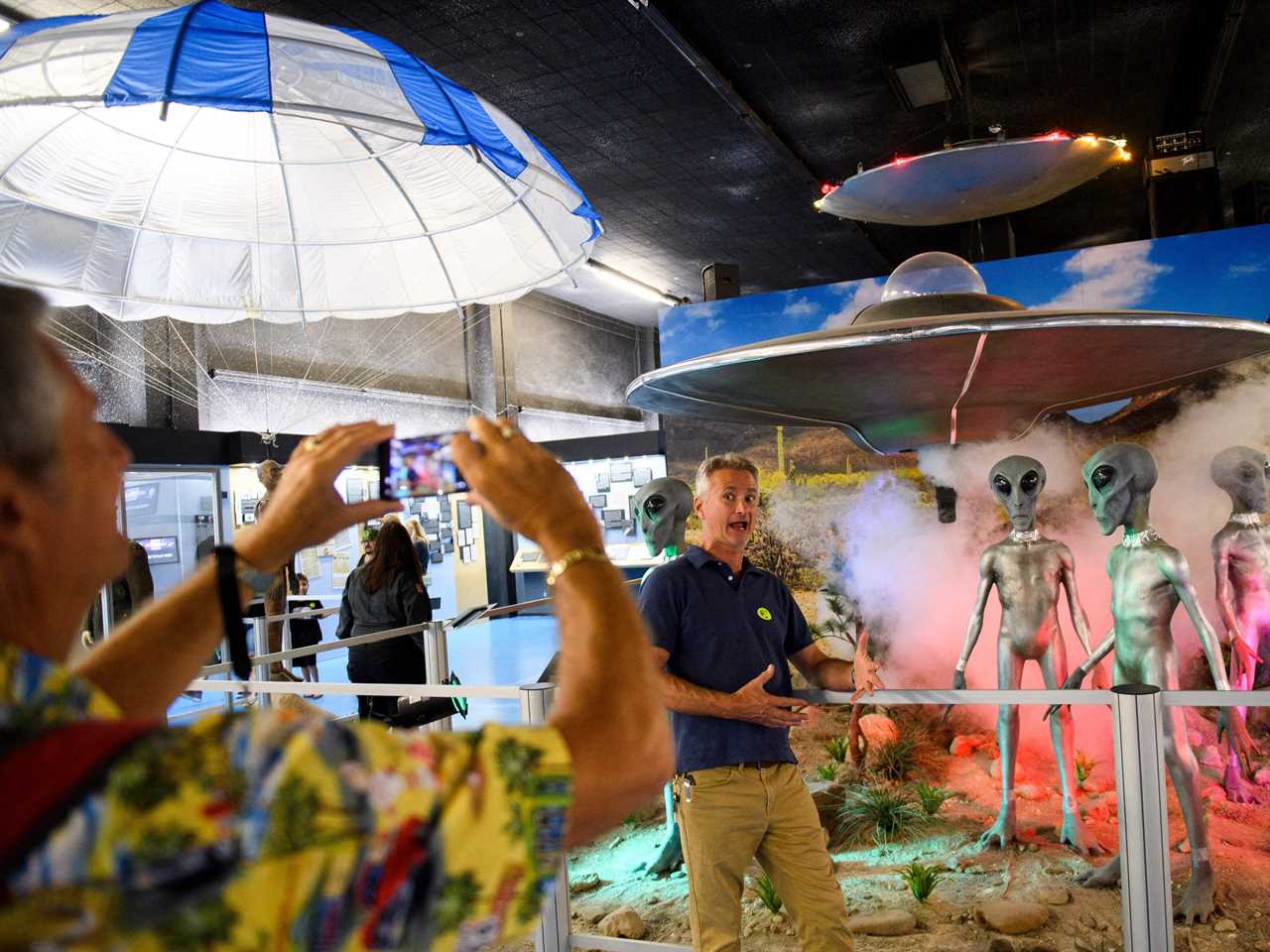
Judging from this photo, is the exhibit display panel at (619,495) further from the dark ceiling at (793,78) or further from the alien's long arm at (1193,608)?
the alien's long arm at (1193,608)

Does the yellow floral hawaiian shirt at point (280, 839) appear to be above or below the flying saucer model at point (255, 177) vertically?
below

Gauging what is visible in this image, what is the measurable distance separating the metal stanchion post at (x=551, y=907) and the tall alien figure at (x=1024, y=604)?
3027 mm

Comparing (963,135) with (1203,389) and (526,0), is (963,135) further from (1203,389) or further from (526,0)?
(526,0)

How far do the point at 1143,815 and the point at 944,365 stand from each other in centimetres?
124

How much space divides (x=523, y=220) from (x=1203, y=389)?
6.63 meters

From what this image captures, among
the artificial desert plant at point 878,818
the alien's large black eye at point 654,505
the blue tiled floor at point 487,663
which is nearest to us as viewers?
the artificial desert plant at point 878,818

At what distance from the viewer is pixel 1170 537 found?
7266 millimetres

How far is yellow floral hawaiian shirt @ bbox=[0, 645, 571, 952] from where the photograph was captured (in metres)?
0.53

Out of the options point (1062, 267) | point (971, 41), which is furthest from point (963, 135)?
point (1062, 267)

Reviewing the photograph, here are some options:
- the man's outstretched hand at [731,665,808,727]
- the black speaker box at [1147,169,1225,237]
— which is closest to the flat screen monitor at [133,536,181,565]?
the man's outstretched hand at [731,665,808,727]

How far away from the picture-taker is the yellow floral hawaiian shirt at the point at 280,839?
532 mm

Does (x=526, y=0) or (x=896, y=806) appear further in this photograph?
(x=526, y=0)

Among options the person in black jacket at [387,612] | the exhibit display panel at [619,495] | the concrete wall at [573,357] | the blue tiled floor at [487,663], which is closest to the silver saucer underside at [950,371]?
the person in black jacket at [387,612]

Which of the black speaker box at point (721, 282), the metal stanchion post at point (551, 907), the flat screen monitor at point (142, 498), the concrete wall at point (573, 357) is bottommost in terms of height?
the metal stanchion post at point (551, 907)
